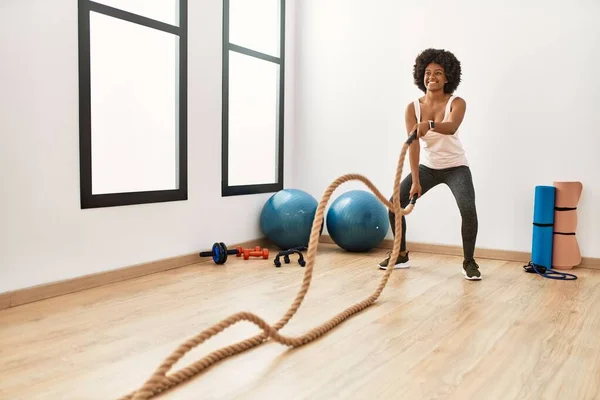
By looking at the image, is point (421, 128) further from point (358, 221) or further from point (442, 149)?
point (358, 221)

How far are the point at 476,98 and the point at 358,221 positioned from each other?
1.25m

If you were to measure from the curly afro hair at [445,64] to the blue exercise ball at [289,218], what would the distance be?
4.27 ft

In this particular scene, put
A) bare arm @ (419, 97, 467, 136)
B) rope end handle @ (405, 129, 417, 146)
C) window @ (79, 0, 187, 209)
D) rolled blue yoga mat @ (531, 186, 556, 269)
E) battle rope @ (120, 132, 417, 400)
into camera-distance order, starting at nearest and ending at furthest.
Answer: battle rope @ (120, 132, 417, 400) → rope end handle @ (405, 129, 417, 146) → window @ (79, 0, 187, 209) → bare arm @ (419, 97, 467, 136) → rolled blue yoga mat @ (531, 186, 556, 269)

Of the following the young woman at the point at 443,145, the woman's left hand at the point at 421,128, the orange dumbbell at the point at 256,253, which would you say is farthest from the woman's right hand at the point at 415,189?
the orange dumbbell at the point at 256,253

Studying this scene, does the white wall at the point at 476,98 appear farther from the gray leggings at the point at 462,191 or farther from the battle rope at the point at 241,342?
the battle rope at the point at 241,342

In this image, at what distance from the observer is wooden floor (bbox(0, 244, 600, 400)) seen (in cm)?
187

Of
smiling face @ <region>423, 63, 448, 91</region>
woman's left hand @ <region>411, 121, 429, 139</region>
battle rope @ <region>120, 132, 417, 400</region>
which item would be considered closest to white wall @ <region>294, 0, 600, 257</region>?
smiling face @ <region>423, 63, 448, 91</region>

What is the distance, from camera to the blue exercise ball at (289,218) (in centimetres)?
444

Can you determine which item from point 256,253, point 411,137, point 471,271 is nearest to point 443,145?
point 411,137

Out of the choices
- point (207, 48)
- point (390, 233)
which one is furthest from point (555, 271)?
point (207, 48)

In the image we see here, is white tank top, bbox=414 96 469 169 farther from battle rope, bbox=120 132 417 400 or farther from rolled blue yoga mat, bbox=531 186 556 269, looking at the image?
battle rope, bbox=120 132 417 400

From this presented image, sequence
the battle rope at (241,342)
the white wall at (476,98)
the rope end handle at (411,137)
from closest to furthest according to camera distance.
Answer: the battle rope at (241,342) < the rope end handle at (411,137) < the white wall at (476,98)

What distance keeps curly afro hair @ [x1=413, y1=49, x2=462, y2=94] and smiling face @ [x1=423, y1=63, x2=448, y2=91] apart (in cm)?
3

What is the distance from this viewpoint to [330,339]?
2.38m
